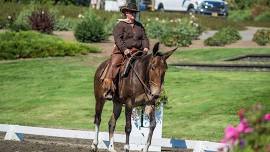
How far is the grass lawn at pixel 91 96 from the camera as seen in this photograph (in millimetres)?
20766

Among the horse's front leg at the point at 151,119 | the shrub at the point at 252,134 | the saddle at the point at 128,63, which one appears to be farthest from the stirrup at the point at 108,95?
the shrub at the point at 252,134

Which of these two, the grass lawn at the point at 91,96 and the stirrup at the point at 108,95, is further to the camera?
the grass lawn at the point at 91,96

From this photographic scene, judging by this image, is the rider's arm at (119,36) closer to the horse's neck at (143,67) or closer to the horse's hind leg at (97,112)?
the horse's neck at (143,67)

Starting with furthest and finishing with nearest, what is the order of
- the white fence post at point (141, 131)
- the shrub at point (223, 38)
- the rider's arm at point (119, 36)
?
the shrub at point (223, 38) → the white fence post at point (141, 131) → the rider's arm at point (119, 36)

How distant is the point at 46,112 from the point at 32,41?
31.4 feet

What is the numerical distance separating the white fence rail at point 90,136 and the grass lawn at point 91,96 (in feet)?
10.7

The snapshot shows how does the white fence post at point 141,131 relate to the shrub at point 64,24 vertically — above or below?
above

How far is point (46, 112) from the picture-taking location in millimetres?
23031

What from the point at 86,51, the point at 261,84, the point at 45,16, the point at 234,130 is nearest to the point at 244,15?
the point at 45,16

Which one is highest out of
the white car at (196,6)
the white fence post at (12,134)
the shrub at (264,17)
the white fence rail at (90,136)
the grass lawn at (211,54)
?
the white fence rail at (90,136)

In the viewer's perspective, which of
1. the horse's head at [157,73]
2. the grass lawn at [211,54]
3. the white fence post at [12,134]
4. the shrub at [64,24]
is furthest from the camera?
the shrub at [64,24]

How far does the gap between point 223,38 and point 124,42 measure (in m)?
23.8

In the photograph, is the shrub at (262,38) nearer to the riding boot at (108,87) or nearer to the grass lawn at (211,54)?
the grass lawn at (211,54)

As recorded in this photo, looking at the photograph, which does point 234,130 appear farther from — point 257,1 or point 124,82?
point 257,1
